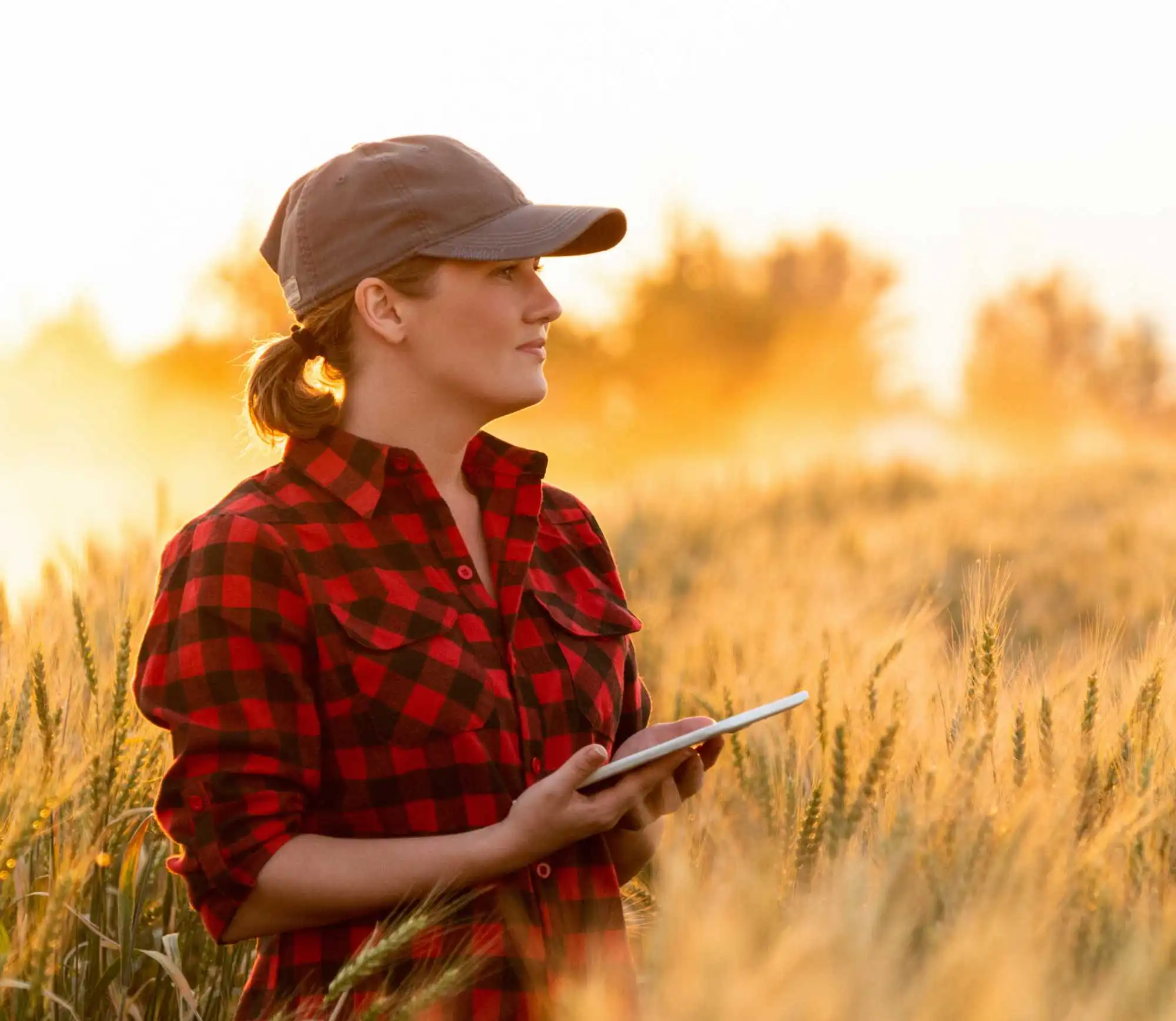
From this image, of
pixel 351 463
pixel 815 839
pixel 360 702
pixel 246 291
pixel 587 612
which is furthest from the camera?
pixel 246 291

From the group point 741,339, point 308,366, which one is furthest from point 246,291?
point 308,366

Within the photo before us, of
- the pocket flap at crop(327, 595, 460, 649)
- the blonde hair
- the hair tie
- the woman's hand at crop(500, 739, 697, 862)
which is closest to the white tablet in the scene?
the woman's hand at crop(500, 739, 697, 862)

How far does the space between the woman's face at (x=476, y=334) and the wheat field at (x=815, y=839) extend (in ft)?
1.83

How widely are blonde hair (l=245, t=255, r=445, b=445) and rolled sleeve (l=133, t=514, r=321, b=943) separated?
29cm

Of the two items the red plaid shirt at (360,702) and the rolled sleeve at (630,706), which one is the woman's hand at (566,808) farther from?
the rolled sleeve at (630,706)

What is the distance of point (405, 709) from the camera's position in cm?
177

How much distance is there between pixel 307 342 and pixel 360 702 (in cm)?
57

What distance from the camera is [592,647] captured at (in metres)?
2.00

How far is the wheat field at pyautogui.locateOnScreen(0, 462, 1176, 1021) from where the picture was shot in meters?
1.09

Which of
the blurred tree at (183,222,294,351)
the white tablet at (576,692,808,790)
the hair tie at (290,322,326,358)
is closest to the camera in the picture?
the white tablet at (576,692,808,790)

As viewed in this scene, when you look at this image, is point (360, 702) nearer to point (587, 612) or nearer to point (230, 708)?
point (230, 708)

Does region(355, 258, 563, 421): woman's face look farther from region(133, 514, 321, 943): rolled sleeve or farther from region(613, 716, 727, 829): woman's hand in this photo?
region(613, 716, 727, 829): woman's hand

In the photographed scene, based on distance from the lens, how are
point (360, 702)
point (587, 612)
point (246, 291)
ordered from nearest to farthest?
1. point (360, 702)
2. point (587, 612)
3. point (246, 291)

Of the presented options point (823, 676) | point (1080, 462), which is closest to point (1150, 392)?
point (1080, 462)
